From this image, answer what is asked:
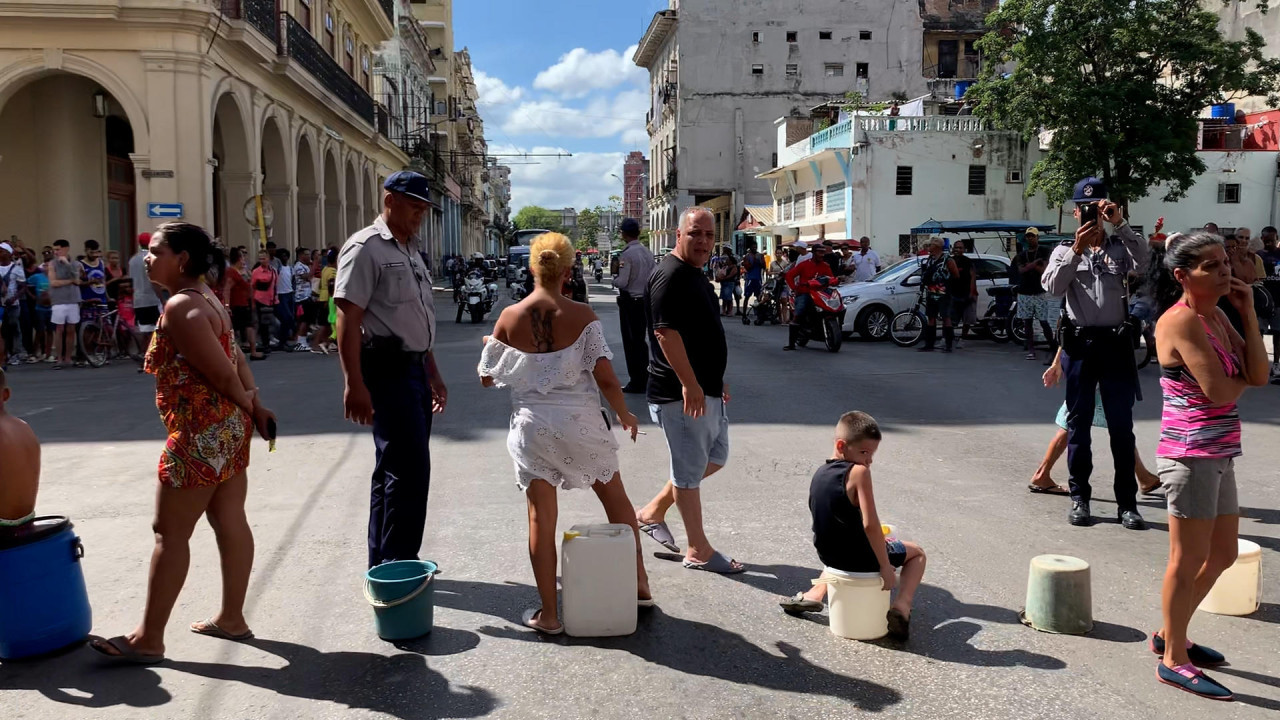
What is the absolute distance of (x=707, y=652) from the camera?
168 inches

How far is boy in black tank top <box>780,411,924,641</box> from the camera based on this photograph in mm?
4285

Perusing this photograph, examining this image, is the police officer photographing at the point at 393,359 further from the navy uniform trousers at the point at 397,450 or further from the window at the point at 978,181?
the window at the point at 978,181

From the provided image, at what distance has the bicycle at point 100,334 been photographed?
48.8 feet

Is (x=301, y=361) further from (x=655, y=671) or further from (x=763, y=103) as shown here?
(x=763, y=103)

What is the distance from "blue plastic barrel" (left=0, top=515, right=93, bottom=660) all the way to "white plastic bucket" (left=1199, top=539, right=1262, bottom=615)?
476 cm

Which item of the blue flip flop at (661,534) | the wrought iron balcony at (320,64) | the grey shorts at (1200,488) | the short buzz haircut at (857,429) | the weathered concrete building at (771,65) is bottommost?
the blue flip flop at (661,534)

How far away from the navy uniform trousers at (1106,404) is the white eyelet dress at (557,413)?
313 cm

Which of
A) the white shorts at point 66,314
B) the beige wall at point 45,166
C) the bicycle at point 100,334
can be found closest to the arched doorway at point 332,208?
the beige wall at point 45,166

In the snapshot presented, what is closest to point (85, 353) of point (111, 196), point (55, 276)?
point (55, 276)

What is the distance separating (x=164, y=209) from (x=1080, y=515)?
15877 millimetres

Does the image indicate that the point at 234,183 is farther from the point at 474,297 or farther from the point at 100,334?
the point at 100,334

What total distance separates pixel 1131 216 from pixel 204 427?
130ft

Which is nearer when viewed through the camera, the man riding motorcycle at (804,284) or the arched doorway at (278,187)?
the man riding motorcycle at (804,284)

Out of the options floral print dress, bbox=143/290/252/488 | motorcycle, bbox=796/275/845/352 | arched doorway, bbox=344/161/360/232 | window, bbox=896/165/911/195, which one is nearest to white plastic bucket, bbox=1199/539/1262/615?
floral print dress, bbox=143/290/252/488
